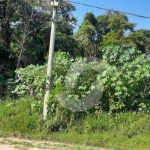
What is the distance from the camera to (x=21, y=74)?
9352 millimetres

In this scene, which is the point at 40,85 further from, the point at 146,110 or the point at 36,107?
the point at 146,110

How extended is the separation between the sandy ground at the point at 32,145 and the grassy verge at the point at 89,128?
41cm

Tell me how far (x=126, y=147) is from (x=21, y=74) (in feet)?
12.6

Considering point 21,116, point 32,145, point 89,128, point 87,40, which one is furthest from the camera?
point 87,40

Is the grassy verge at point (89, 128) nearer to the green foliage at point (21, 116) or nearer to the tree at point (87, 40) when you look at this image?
the green foliage at point (21, 116)

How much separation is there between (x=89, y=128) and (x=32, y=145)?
1.80 meters

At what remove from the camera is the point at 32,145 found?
6949 millimetres

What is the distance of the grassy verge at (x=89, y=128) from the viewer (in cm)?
760

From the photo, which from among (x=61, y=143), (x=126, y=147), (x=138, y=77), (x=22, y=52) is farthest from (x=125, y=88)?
(x=22, y=52)

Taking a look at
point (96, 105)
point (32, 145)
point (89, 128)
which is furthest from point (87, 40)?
point (32, 145)

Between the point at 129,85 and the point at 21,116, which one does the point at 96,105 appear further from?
the point at 21,116

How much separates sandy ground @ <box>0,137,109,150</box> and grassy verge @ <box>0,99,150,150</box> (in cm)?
41

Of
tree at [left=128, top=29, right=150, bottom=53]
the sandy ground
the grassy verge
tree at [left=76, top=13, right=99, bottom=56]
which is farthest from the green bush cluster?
tree at [left=128, top=29, right=150, bottom=53]

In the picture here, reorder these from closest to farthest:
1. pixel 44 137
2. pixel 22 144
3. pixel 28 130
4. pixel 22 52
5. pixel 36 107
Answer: pixel 22 144, pixel 44 137, pixel 28 130, pixel 36 107, pixel 22 52
